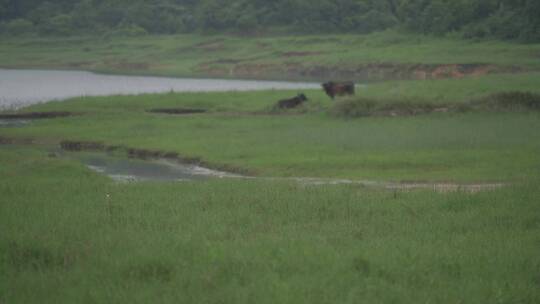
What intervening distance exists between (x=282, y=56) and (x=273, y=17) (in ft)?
57.2

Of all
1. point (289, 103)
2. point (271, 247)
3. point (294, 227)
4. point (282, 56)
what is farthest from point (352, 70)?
point (271, 247)

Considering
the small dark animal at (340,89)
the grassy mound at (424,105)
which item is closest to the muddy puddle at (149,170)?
the grassy mound at (424,105)

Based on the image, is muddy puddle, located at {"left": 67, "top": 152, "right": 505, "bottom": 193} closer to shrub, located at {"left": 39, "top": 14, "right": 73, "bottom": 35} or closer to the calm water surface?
the calm water surface

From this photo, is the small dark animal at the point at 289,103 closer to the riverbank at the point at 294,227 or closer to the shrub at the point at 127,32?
the riverbank at the point at 294,227

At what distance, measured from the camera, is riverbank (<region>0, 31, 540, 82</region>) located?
5250 cm

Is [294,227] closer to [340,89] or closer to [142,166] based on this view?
[142,166]

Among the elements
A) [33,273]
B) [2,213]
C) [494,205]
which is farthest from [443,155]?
[33,273]

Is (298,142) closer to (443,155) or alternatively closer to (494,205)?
(443,155)

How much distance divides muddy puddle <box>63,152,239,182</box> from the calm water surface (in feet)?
60.3

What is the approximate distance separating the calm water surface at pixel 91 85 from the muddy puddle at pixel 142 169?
60.3ft

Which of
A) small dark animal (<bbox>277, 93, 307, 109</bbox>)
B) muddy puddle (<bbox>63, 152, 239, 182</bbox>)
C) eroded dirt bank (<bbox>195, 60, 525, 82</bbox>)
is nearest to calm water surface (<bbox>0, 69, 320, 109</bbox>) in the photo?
eroded dirt bank (<bbox>195, 60, 525, 82</bbox>)

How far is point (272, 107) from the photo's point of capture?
1384 inches

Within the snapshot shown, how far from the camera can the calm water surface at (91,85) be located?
5078 cm

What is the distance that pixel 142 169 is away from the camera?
80.9 ft
